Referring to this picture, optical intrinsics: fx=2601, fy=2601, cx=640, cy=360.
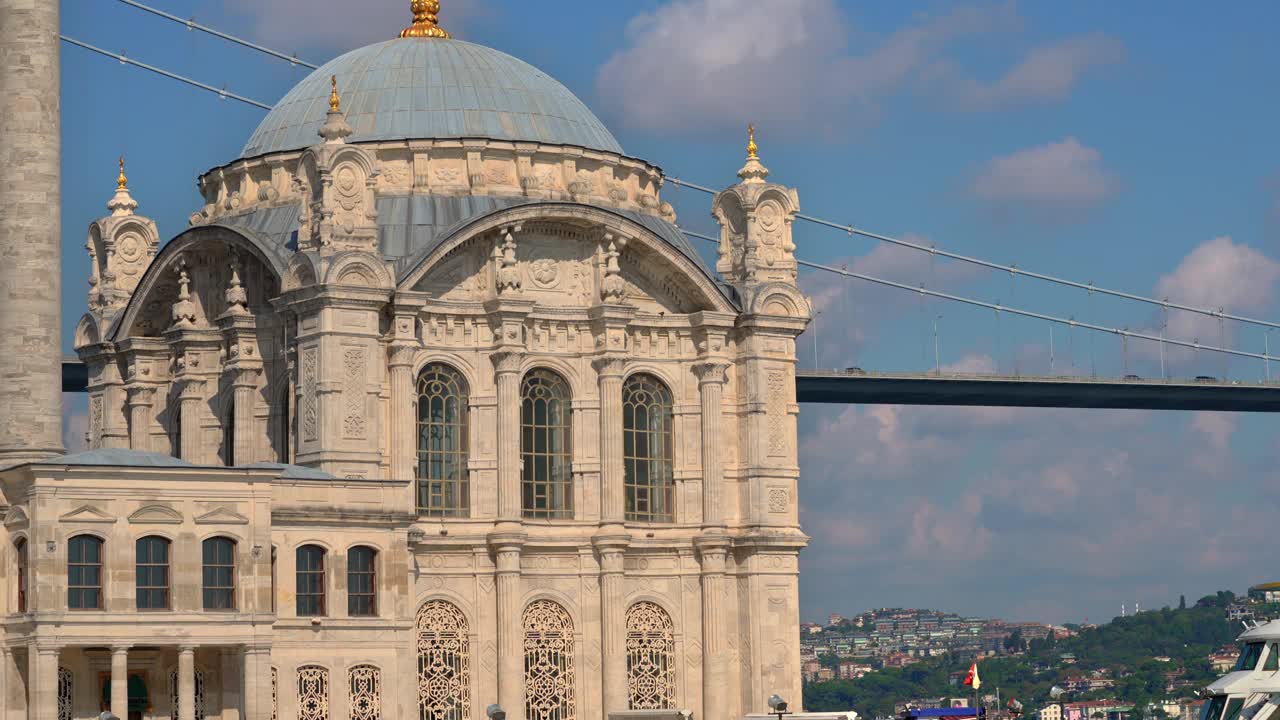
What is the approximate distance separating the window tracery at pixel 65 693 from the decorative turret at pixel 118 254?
59.7ft

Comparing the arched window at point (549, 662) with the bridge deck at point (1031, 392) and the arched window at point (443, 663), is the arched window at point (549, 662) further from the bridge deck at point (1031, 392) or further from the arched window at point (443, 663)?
the bridge deck at point (1031, 392)

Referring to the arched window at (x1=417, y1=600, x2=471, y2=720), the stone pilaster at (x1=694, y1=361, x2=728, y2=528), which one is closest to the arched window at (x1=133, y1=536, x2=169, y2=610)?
the arched window at (x1=417, y1=600, x2=471, y2=720)

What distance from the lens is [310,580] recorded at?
202ft

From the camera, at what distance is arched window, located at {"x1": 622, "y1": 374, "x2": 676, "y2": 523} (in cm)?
7094

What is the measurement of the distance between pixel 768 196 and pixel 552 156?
654 cm

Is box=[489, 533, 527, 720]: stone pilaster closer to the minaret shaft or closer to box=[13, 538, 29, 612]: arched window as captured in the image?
the minaret shaft

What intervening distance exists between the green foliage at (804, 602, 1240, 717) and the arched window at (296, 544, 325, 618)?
281 feet

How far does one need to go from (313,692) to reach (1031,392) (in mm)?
58179

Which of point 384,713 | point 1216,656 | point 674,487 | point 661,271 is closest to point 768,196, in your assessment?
point 661,271

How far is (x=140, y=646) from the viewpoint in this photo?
58469 millimetres

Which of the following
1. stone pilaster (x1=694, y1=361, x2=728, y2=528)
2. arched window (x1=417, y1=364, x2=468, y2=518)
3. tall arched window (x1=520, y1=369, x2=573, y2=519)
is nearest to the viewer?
arched window (x1=417, y1=364, x2=468, y2=518)

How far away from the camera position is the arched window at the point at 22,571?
2297 inches

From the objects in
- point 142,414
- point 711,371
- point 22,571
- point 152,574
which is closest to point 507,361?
point 711,371

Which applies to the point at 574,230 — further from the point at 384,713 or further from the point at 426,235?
the point at 384,713
